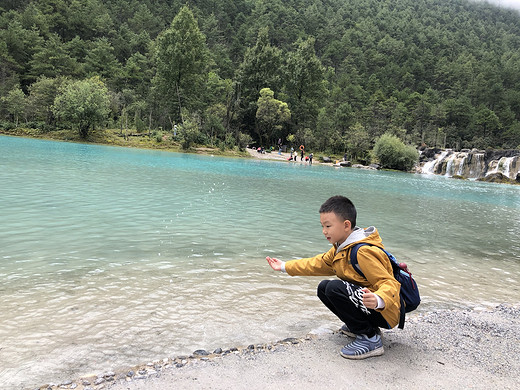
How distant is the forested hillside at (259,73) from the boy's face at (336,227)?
144ft

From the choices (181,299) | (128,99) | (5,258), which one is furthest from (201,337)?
(128,99)

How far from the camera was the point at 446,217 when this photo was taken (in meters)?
14.0

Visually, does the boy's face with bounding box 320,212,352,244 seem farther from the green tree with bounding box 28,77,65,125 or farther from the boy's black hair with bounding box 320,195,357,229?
the green tree with bounding box 28,77,65,125

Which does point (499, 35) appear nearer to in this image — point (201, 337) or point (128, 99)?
point (128, 99)

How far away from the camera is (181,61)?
52.8 m

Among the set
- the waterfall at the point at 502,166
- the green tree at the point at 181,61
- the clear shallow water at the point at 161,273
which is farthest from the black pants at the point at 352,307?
the waterfall at the point at 502,166

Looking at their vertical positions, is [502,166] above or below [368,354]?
above

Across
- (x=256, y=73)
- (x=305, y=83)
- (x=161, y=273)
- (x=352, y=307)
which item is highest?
(x=305, y=83)

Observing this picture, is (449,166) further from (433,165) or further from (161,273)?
(161,273)

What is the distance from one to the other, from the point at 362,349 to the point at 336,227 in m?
1.08

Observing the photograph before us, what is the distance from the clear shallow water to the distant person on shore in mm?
788

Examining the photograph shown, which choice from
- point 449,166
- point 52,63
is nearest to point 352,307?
point 449,166

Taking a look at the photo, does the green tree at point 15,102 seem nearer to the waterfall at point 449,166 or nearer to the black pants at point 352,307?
the black pants at point 352,307

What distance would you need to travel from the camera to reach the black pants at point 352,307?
109 inches
